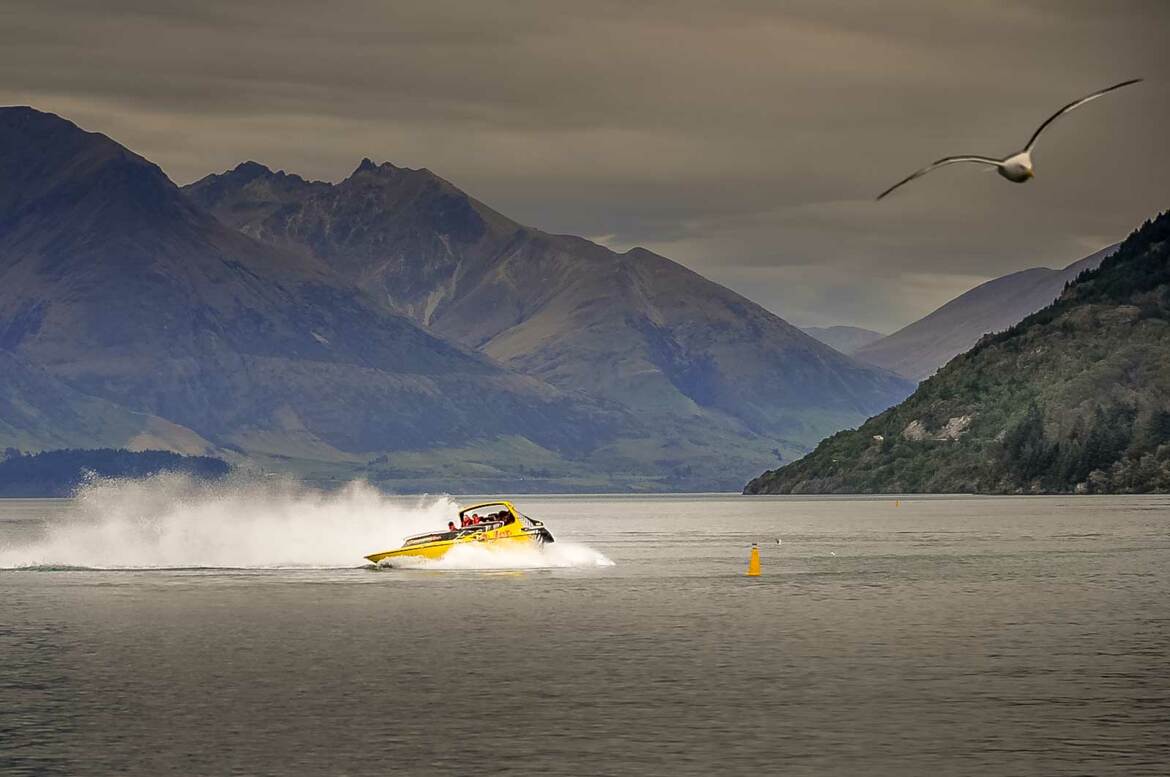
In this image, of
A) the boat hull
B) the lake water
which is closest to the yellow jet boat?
the boat hull

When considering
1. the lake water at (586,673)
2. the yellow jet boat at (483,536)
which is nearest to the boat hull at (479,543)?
the yellow jet boat at (483,536)

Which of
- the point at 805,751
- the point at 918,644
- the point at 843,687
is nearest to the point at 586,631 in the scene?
the point at 918,644

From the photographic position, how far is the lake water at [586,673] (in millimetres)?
55406

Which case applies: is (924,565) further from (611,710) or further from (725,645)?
(611,710)

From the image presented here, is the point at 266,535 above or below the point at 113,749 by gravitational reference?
above

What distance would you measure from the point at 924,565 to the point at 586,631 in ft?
232

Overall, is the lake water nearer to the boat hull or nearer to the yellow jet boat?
the boat hull

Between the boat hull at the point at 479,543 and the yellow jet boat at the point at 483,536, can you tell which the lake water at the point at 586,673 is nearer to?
the boat hull at the point at 479,543

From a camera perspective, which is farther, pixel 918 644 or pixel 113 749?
pixel 918 644

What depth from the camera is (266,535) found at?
19112 cm

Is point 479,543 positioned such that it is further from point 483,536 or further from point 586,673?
point 586,673

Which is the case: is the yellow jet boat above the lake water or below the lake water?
above

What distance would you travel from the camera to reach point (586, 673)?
76.2 m

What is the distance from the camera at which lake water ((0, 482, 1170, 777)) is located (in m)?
55.4
